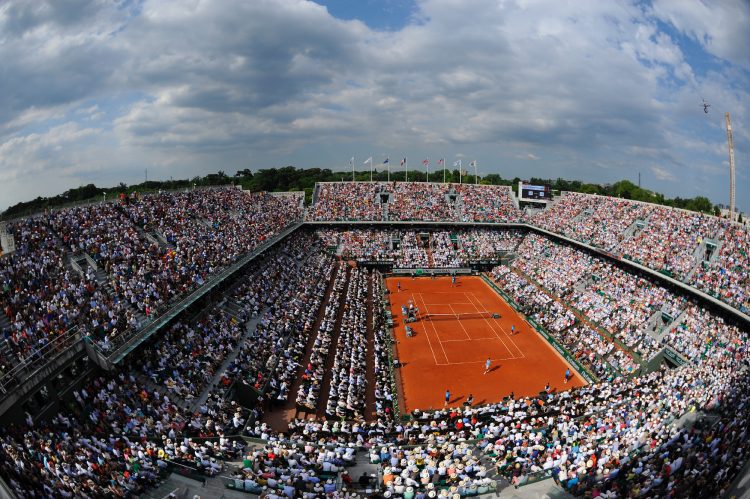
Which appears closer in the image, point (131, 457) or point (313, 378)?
point (131, 457)

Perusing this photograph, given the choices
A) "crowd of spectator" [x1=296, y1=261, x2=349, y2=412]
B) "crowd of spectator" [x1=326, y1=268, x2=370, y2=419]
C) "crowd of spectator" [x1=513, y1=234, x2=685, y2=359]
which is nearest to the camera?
"crowd of spectator" [x1=326, y1=268, x2=370, y2=419]

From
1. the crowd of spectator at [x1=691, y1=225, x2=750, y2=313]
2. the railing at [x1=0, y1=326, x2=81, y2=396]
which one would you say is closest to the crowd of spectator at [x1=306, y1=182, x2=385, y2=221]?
the crowd of spectator at [x1=691, y1=225, x2=750, y2=313]

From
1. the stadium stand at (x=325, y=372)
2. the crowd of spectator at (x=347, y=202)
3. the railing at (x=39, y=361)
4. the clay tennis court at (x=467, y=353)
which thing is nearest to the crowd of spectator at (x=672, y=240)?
the stadium stand at (x=325, y=372)

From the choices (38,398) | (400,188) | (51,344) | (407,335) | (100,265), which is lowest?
(407,335)

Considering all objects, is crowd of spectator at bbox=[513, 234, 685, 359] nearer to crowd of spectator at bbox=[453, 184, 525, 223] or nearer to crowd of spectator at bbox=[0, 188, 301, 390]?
crowd of spectator at bbox=[453, 184, 525, 223]

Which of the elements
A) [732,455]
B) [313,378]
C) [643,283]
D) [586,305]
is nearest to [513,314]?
[586,305]

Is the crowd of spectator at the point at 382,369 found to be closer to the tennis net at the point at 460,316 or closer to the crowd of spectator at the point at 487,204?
the tennis net at the point at 460,316

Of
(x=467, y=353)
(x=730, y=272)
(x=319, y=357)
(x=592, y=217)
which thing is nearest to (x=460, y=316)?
(x=467, y=353)

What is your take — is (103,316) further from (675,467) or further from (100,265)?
(675,467)
